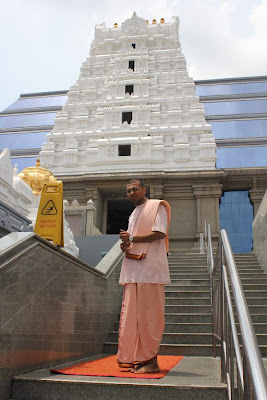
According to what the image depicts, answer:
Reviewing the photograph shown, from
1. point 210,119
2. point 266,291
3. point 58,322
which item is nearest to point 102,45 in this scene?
point 210,119

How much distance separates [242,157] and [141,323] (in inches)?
732

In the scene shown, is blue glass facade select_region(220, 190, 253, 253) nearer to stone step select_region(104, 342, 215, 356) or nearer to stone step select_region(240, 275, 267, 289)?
stone step select_region(240, 275, 267, 289)

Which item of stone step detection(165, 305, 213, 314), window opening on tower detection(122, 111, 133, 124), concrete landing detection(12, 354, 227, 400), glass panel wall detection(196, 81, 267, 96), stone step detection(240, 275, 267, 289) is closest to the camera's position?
concrete landing detection(12, 354, 227, 400)

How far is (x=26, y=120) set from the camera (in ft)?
93.3

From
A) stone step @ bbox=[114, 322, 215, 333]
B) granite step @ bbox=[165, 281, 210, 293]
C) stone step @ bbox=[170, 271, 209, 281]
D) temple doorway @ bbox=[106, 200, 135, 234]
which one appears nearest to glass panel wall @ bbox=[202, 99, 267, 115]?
temple doorway @ bbox=[106, 200, 135, 234]

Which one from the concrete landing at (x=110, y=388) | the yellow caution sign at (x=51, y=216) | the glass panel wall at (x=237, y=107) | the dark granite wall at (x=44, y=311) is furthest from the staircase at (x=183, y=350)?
the glass panel wall at (x=237, y=107)

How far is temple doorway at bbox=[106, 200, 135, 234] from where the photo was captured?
2253cm

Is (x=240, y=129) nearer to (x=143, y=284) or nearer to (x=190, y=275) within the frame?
(x=190, y=275)

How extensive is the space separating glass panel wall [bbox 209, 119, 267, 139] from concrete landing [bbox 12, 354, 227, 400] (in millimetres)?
21257

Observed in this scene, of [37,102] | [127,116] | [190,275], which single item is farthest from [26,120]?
[190,275]

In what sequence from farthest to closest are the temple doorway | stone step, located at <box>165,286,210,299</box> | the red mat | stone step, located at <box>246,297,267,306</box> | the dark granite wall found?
the temple doorway → stone step, located at <box>165,286,210,299</box> → stone step, located at <box>246,297,267,306</box> → the red mat → the dark granite wall

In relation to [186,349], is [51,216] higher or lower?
higher

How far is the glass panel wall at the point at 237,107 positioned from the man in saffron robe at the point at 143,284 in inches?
899

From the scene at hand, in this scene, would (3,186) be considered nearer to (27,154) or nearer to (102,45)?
(27,154)
